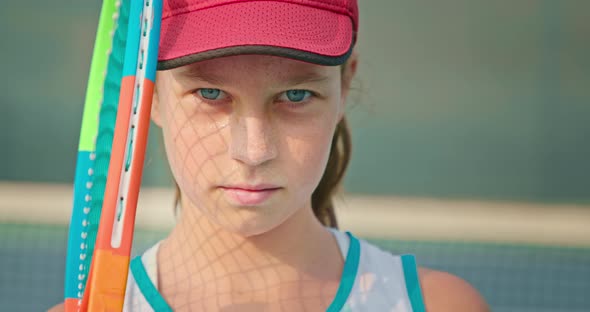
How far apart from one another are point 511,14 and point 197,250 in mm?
8049

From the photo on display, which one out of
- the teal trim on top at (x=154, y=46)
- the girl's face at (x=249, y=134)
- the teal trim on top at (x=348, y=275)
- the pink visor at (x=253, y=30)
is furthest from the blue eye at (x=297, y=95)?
the teal trim on top at (x=348, y=275)

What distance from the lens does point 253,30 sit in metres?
1.87

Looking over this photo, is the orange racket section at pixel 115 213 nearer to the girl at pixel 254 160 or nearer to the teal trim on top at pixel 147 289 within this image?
the girl at pixel 254 160

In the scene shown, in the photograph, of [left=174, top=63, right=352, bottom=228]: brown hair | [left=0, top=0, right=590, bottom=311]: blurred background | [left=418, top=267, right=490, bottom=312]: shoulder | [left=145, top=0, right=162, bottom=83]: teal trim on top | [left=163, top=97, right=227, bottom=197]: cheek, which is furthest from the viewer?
[left=0, top=0, right=590, bottom=311]: blurred background

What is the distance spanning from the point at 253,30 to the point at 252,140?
216 millimetres

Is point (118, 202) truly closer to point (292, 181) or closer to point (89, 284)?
point (89, 284)

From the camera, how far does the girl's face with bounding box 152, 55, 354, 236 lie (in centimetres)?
192

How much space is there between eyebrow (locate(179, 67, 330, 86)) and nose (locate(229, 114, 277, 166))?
86 mm

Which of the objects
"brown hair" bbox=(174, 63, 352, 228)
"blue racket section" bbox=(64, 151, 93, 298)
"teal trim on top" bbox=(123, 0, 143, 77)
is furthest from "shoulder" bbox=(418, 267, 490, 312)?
"teal trim on top" bbox=(123, 0, 143, 77)

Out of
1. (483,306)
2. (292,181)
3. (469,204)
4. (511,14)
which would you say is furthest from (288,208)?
(511,14)

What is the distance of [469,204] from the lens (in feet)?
30.2

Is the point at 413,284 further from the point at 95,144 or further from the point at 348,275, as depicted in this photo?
the point at 95,144

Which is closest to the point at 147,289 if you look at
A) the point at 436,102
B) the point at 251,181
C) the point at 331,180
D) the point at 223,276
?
the point at 223,276

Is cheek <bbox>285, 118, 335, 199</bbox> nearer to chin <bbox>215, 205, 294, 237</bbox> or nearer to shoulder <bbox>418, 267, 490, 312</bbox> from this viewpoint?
chin <bbox>215, 205, 294, 237</bbox>
